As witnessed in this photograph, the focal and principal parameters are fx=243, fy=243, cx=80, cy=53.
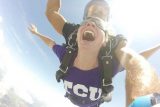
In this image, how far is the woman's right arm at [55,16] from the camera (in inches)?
227

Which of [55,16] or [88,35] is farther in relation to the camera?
[55,16]

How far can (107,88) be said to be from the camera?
4.68 m

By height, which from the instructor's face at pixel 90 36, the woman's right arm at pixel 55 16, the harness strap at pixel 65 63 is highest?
the woman's right arm at pixel 55 16

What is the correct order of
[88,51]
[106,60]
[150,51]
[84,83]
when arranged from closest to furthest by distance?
1. [88,51]
2. [106,60]
3. [84,83]
4. [150,51]

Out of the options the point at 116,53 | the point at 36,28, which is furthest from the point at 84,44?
the point at 36,28

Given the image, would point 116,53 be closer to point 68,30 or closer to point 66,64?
point 66,64

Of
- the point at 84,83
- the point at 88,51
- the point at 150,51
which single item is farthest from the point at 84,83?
the point at 150,51

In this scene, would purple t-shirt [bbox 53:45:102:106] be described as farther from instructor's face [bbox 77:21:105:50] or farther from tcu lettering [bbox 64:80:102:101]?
instructor's face [bbox 77:21:105:50]

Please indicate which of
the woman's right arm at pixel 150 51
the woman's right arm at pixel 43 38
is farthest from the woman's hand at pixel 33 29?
the woman's right arm at pixel 150 51

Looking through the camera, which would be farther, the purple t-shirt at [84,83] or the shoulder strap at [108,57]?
the purple t-shirt at [84,83]

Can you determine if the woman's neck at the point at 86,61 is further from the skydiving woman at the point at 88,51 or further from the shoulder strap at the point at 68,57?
the shoulder strap at the point at 68,57

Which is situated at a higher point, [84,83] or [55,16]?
[55,16]

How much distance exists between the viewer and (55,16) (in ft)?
18.9

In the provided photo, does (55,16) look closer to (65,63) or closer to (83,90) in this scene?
(65,63)
